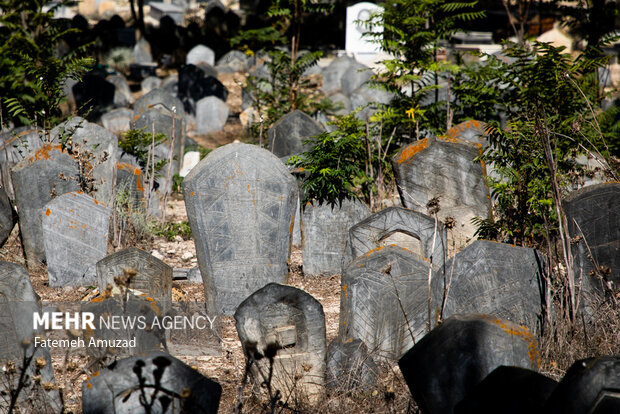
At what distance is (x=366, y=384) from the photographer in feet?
12.1

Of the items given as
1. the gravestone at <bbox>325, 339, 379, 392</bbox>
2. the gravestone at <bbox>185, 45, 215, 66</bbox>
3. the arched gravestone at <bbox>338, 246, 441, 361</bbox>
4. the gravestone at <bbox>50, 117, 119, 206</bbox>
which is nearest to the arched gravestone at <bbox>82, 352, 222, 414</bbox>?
the gravestone at <bbox>325, 339, 379, 392</bbox>

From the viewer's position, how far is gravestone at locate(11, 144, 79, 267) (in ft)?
19.3

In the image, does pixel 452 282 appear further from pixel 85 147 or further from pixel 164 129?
pixel 164 129

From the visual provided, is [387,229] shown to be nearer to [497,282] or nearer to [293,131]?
[497,282]

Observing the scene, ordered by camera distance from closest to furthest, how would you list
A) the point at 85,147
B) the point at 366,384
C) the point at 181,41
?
the point at 366,384, the point at 85,147, the point at 181,41

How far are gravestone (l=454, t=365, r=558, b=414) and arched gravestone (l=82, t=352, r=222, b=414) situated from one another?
1.23 metres

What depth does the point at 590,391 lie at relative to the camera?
7.98ft

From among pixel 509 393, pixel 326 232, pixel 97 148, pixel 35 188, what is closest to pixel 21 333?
pixel 35 188

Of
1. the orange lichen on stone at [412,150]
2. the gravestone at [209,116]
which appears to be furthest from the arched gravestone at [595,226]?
the gravestone at [209,116]

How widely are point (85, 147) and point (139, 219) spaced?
130 centimetres

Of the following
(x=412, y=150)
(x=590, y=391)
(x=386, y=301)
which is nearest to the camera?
(x=590, y=391)

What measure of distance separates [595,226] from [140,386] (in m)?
3.35

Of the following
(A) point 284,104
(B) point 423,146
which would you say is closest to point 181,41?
(A) point 284,104

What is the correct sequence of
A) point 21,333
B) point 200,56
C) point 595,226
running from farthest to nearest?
point 200,56
point 595,226
point 21,333
